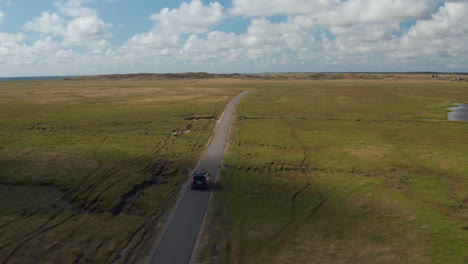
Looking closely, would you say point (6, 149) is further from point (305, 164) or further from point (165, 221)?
point (305, 164)

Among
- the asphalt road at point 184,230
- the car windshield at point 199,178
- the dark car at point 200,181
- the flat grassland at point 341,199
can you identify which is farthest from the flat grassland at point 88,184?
the flat grassland at point 341,199

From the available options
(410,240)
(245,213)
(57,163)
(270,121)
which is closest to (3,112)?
(57,163)

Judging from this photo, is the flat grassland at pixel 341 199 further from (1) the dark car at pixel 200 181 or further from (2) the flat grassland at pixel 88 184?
(2) the flat grassland at pixel 88 184

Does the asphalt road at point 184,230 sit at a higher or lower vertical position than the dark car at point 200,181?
lower

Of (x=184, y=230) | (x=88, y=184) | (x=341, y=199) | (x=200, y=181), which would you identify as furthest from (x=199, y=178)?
(x=341, y=199)

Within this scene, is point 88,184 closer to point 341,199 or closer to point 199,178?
point 199,178

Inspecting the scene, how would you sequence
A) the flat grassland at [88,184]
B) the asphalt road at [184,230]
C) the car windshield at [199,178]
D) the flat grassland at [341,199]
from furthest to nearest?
1. the car windshield at [199,178]
2. the flat grassland at [88,184]
3. the flat grassland at [341,199]
4. the asphalt road at [184,230]

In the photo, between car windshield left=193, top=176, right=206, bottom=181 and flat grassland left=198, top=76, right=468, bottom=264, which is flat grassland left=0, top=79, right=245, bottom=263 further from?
flat grassland left=198, top=76, right=468, bottom=264
